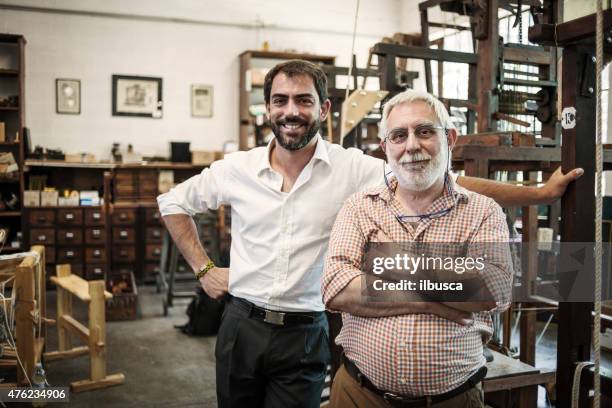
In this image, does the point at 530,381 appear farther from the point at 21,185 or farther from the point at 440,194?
the point at 21,185

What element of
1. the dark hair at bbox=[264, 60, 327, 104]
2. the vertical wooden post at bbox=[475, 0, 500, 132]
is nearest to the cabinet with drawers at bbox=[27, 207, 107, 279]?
the vertical wooden post at bbox=[475, 0, 500, 132]

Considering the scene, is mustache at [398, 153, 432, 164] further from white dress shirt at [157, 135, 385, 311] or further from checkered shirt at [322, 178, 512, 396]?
white dress shirt at [157, 135, 385, 311]

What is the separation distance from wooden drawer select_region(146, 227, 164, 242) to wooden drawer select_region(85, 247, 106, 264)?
58cm

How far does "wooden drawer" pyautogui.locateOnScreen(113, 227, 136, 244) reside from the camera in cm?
756

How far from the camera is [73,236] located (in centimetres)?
735

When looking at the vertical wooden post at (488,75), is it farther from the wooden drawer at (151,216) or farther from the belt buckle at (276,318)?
the wooden drawer at (151,216)

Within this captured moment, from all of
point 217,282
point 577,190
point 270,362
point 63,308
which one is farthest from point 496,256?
point 63,308

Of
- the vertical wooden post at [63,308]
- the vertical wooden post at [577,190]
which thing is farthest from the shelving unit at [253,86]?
the vertical wooden post at [577,190]

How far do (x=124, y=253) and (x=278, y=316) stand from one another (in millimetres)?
6107

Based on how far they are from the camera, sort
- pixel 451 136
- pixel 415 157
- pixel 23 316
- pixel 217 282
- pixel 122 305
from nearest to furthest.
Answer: pixel 415 157, pixel 451 136, pixel 217 282, pixel 23 316, pixel 122 305

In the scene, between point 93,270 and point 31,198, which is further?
point 93,270

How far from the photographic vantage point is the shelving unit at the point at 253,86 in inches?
325

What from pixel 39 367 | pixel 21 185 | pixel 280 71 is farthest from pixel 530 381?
pixel 21 185

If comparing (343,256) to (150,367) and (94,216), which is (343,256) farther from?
(94,216)
